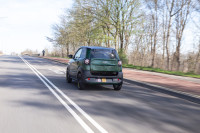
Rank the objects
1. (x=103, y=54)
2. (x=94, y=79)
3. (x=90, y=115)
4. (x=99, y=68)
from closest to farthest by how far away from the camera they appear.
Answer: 1. (x=90, y=115)
2. (x=94, y=79)
3. (x=99, y=68)
4. (x=103, y=54)

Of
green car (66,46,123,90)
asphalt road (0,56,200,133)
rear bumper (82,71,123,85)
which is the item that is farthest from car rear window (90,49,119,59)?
A: asphalt road (0,56,200,133)

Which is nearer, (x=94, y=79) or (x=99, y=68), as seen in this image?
(x=94, y=79)

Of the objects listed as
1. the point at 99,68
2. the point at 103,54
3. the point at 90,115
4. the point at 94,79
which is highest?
the point at 103,54

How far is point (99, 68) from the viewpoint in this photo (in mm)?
8398

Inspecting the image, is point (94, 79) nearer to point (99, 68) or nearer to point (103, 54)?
point (99, 68)

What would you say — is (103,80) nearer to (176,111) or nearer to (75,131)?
(176,111)

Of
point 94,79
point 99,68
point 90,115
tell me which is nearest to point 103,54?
point 99,68

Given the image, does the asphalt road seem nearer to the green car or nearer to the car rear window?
the green car

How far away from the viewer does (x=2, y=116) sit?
470 cm

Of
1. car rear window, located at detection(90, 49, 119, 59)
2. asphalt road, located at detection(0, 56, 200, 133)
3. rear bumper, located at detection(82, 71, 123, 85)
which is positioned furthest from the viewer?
car rear window, located at detection(90, 49, 119, 59)

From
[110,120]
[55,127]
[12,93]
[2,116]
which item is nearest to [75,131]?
[55,127]

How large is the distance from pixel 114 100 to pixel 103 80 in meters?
1.55

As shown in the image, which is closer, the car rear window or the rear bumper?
the rear bumper

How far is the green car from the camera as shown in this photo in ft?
27.3
